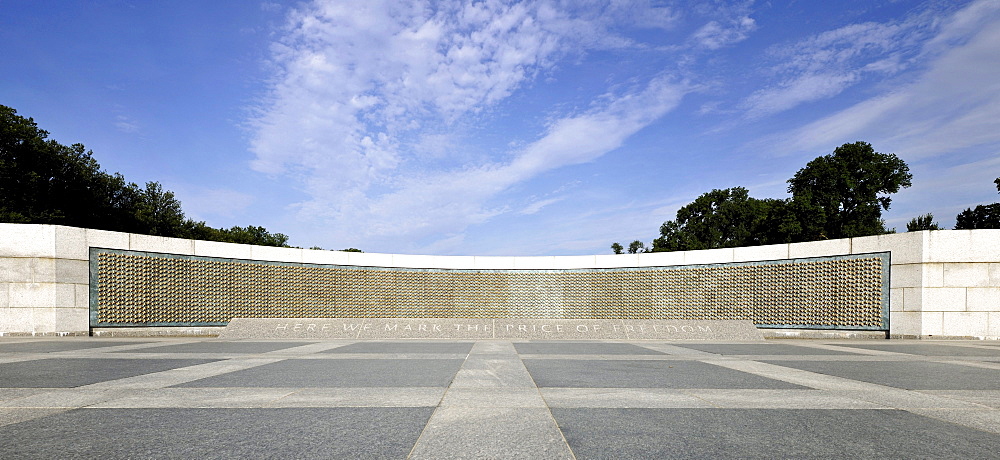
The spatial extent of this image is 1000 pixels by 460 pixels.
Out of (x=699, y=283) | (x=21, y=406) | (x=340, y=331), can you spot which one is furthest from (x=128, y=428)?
(x=699, y=283)

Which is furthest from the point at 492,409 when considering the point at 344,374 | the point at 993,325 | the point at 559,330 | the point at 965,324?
the point at 993,325

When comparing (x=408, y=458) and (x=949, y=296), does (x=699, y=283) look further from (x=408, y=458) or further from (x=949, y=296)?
(x=408, y=458)

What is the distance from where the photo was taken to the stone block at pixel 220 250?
18.9 meters

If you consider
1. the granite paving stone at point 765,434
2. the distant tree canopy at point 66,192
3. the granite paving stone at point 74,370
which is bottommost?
the granite paving stone at point 74,370

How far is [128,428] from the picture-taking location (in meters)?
4.31

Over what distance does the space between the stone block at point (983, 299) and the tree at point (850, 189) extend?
90.1 ft

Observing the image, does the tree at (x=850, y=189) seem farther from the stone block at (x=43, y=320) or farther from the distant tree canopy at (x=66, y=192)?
the distant tree canopy at (x=66, y=192)

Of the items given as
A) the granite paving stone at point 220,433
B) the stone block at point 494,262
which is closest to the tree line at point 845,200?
the stone block at point 494,262

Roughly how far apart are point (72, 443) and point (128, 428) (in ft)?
1.48

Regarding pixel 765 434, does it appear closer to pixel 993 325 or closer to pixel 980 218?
pixel 993 325

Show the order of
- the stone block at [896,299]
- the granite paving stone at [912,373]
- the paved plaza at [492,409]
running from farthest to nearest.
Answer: the stone block at [896,299] < the granite paving stone at [912,373] < the paved plaza at [492,409]

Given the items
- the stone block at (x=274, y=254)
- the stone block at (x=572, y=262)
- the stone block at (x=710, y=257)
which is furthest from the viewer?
the stone block at (x=572, y=262)

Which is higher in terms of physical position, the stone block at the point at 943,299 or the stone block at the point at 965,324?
the stone block at the point at 943,299

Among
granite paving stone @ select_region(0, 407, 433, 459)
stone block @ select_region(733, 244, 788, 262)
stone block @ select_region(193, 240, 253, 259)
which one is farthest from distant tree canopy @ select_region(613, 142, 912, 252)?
granite paving stone @ select_region(0, 407, 433, 459)
